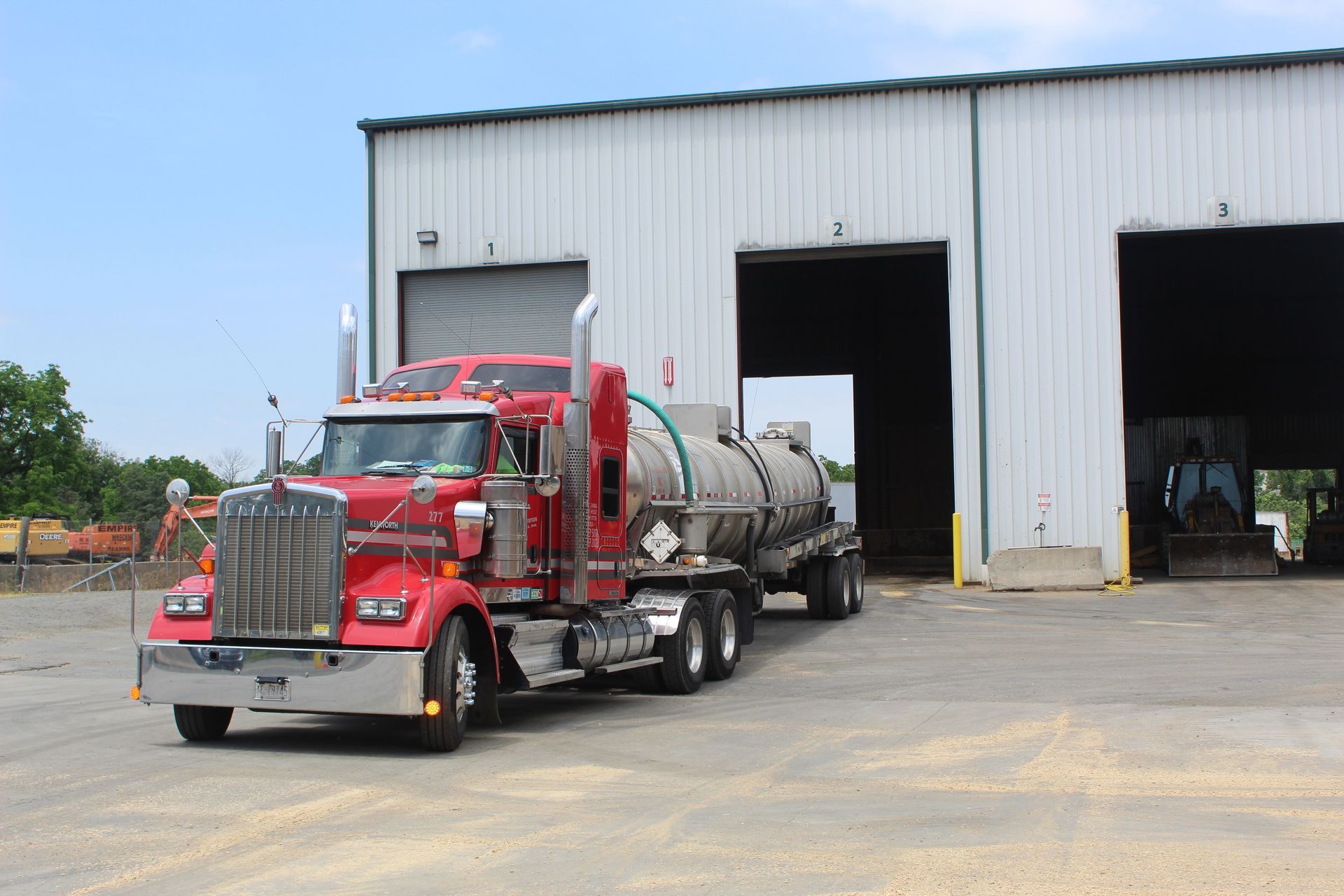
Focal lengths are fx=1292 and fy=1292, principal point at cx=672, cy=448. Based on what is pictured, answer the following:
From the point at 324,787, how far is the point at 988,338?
20.1m

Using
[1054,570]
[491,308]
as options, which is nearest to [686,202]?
[491,308]

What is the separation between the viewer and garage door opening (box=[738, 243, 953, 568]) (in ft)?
136

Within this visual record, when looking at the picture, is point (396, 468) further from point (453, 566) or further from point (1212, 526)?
point (1212, 526)

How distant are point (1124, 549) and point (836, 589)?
7.38 m

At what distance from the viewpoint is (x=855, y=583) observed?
22812 mm

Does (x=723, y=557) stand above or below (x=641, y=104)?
below

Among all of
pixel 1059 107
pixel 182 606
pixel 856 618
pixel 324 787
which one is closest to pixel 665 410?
pixel 856 618

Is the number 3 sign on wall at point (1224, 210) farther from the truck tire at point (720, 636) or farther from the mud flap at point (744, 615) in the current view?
the truck tire at point (720, 636)

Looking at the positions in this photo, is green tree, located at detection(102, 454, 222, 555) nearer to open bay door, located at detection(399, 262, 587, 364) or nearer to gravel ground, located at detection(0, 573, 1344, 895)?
open bay door, located at detection(399, 262, 587, 364)

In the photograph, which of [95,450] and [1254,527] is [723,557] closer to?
[1254,527]

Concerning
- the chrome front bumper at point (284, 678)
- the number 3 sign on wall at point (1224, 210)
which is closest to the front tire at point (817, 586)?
the number 3 sign on wall at point (1224, 210)

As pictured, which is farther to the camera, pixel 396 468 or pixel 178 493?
pixel 396 468

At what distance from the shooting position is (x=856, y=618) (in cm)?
2198

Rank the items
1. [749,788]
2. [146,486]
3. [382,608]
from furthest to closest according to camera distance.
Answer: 1. [146,486]
2. [382,608]
3. [749,788]
